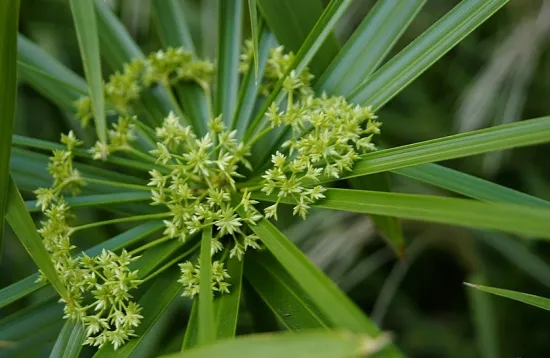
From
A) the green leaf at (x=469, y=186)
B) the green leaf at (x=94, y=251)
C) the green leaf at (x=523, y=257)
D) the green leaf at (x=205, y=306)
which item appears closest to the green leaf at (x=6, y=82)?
the green leaf at (x=94, y=251)

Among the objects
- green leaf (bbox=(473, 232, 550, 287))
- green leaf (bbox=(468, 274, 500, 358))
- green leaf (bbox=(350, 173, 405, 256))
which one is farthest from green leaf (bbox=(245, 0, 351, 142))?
green leaf (bbox=(473, 232, 550, 287))

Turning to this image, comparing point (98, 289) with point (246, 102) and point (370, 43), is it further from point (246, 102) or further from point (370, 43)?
point (370, 43)

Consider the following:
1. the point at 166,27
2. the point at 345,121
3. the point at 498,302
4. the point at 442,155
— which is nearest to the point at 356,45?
the point at 345,121

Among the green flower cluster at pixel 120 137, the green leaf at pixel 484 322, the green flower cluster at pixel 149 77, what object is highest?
the green flower cluster at pixel 149 77

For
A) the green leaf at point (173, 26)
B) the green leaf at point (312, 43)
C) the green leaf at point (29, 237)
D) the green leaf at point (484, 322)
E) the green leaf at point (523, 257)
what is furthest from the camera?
the green leaf at point (523, 257)

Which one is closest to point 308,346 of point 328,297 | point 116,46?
point 328,297

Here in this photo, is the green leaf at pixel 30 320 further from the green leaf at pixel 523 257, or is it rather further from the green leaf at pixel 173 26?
the green leaf at pixel 523 257

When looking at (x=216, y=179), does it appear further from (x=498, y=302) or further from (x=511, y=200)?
(x=498, y=302)
